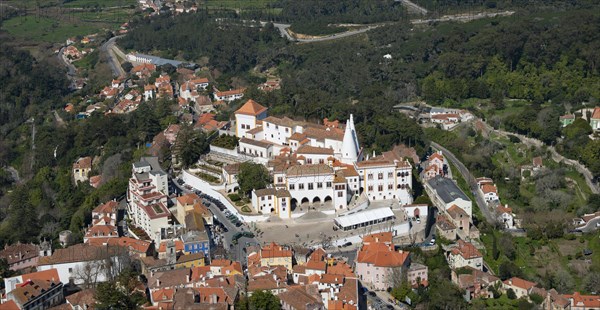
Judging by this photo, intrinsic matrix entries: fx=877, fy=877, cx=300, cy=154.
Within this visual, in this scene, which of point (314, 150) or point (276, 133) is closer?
point (314, 150)

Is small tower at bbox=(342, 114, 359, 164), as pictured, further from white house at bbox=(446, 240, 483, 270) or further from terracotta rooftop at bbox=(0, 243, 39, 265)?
terracotta rooftop at bbox=(0, 243, 39, 265)

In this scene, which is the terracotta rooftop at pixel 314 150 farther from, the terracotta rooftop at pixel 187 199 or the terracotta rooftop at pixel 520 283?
the terracotta rooftop at pixel 520 283

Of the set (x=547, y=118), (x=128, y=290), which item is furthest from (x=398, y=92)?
(x=128, y=290)

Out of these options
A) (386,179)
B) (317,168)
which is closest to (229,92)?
(317,168)

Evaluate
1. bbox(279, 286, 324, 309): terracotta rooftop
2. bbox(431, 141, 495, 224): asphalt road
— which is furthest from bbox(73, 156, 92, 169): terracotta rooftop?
bbox(279, 286, 324, 309): terracotta rooftop

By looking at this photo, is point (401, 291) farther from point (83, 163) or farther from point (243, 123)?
point (83, 163)

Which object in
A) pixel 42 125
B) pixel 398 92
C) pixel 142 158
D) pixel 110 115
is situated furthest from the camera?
pixel 42 125

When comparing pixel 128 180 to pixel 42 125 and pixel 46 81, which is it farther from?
pixel 46 81
